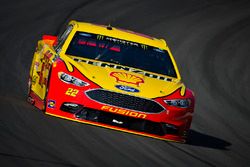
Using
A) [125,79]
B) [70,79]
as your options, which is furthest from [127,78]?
[70,79]

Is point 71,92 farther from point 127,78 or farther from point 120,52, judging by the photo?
point 120,52

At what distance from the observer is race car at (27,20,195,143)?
1022 cm

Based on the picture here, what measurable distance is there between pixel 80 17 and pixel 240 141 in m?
12.1

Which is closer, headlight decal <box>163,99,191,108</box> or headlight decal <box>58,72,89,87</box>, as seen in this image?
headlight decal <box>58,72,89,87</box>

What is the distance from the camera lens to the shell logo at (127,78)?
412 inches

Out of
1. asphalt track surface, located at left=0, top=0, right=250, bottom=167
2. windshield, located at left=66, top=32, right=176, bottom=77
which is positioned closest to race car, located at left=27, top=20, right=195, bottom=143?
windshield, located at left=66, top=32, right=176, bottom=77

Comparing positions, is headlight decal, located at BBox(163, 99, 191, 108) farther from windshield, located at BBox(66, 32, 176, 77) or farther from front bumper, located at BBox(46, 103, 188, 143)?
windshield, located at BBox(66, 32, 176, 77)

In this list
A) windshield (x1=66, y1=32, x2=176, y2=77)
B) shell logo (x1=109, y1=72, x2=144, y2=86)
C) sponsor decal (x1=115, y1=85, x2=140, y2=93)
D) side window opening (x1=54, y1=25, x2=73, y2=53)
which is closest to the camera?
sponsor decal (x1=115, y1=85, x2=140, y2=93)

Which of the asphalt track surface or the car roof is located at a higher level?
the car roof

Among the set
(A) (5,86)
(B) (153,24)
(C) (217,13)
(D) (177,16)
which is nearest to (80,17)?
(B) (153,24)

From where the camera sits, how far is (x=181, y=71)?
19359 millimetres

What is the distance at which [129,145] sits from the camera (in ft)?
32.6

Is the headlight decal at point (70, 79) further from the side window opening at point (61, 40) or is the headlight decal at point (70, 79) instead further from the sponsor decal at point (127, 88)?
the side window opening at point (61, 40)

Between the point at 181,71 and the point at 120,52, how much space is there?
800cm
